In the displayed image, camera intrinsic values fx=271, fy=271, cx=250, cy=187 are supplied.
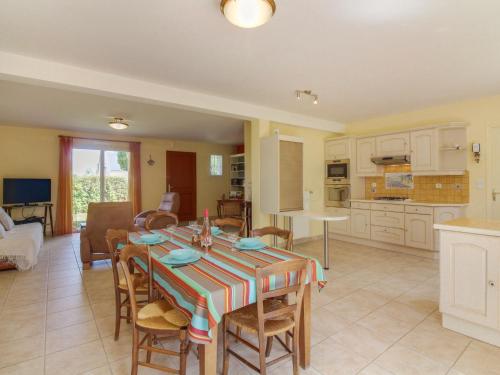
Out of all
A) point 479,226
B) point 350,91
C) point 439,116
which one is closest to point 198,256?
point 479,226

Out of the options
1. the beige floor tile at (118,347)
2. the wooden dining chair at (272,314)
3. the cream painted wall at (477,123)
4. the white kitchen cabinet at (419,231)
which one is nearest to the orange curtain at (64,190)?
the beige floor tile at (118,347)

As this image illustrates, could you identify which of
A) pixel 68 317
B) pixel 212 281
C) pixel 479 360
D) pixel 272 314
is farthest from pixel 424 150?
pixel 68 317

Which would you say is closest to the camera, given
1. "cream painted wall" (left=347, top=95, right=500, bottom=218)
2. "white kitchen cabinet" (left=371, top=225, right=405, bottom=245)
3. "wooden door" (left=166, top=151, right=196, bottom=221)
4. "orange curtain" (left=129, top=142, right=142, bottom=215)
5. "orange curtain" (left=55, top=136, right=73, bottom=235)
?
"cream painted wall" (left=347, top=95, right=500, bottom=218)

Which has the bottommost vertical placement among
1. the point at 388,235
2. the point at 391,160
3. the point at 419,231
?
the point at 388,235

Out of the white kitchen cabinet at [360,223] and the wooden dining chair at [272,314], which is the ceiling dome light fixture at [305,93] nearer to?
A: the white kitchen cabinet at [360,223]

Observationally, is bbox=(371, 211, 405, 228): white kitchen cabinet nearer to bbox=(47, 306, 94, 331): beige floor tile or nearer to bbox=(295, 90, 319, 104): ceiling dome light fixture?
bbox=(295, 90, 319, 104): ceiling dome light fixture

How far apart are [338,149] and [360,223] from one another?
1.53 meters

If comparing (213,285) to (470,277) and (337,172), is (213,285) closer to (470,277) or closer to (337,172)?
(470,277)

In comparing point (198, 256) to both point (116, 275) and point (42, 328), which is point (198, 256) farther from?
point (42, 328)

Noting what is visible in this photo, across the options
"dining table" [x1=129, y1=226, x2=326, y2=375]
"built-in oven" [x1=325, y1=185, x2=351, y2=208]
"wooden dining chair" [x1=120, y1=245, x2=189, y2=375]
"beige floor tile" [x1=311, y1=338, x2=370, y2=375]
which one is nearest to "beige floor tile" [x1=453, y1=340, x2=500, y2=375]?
"beige floor tile" [x1=311, y1=338, x2=370, y2=375]

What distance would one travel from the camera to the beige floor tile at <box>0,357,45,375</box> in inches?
67.9

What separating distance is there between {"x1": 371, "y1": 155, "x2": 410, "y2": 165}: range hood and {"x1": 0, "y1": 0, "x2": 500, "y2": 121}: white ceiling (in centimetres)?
122

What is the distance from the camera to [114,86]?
312 centimetres

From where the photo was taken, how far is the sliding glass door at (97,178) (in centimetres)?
654
